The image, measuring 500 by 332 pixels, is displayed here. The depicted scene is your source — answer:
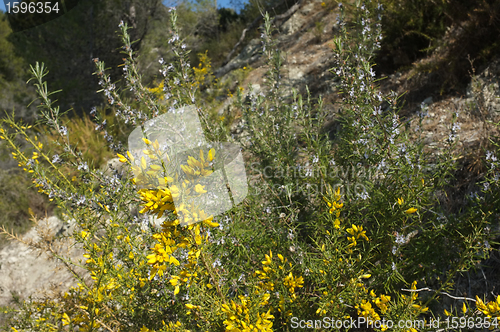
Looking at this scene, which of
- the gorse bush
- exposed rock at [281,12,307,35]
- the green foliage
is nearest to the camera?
the gorse bush

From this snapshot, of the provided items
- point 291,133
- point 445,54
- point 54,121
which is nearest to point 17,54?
point 54,121

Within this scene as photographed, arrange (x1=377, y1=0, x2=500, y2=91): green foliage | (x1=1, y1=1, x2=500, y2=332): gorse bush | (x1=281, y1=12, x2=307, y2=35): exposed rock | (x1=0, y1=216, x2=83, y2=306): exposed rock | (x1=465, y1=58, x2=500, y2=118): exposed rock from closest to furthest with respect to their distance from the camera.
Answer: (x1=1, y1=1, x2=500, y2=332): gorse bush < (x1=465, y1=58, x2=500, y2=118): exposed rock < (x1=377, y1=0, x2=500, y2=91): green foliage < (x1=0, y1=216, x2=83, y2=306): exposed rock < (x1=281, y1=12, x2=307, y2=35): exposed rock

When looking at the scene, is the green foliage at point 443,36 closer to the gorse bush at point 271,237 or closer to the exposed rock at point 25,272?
the gorse bush at point 271,237

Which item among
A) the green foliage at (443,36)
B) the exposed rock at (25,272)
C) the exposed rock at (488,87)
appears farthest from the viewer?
the exposed rock at (25,272)

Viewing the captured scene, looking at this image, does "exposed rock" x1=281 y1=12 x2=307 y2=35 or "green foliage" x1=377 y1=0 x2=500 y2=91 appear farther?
"exposed rock" x1=281 y1=12 x2=307 y2=35

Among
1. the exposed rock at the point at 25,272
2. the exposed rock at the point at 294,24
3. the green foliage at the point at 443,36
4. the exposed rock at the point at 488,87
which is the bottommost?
the exposed rock at the point at 25,272

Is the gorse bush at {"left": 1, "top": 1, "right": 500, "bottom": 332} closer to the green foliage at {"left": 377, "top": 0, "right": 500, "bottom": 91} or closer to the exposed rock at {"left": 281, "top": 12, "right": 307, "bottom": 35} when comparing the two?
the green foliage at {"left": 377, "top": 0, "right": 500, "bottom": 91}

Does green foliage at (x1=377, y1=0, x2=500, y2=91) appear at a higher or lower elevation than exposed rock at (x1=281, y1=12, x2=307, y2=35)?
lower

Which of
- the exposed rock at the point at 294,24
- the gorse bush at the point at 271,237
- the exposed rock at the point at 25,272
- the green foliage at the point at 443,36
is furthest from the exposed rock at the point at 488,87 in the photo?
the exposed rock at the point at 294,24

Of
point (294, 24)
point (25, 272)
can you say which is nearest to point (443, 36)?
point (294, 24)

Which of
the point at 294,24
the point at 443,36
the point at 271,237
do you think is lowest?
the point at 271,237

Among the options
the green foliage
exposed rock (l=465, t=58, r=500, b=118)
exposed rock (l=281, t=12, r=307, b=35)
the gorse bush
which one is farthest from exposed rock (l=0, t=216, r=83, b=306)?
exposed rock (l=281, t=12, r=307, b=35)

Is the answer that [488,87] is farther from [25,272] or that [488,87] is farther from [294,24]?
[294,24]

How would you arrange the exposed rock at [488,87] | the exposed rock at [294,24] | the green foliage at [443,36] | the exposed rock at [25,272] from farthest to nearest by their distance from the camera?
the exposed rock at [294,24] → the exposed rock at [25,272] → the green foliage at [443,36] → the exposed rock at [488,87]
